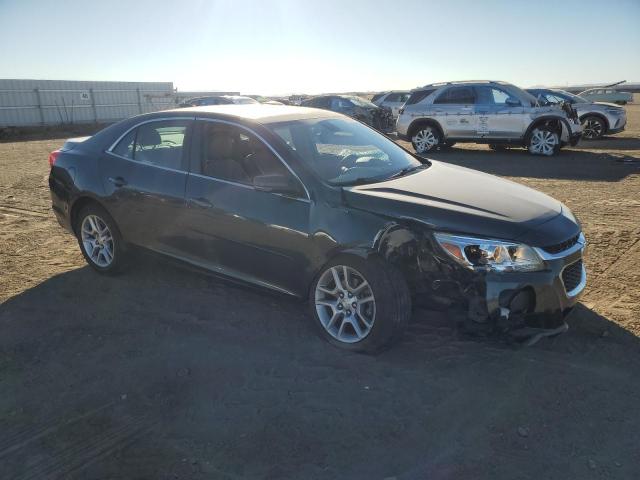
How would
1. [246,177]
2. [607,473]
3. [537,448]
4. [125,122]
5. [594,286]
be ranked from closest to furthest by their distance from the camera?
1. [607,473]
2. [537,448]
3. [246,177]
4. [594,286]
5. [125,122]

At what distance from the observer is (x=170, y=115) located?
15.0 ft

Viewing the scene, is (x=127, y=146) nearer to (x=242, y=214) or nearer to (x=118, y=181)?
(x=118, y=181)

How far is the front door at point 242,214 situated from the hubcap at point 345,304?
21cm

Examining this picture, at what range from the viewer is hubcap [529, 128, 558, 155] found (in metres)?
12.9

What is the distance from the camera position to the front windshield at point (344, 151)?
12.6ft

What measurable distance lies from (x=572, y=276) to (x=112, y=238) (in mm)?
3928

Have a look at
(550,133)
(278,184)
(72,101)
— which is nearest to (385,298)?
(278,184)

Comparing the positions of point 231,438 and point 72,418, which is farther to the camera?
point 72,418

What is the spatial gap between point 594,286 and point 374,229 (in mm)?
2456

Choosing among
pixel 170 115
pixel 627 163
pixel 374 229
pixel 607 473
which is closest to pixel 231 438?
pixel 374 229

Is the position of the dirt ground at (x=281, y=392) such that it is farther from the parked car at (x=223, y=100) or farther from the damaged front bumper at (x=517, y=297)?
the parked car at (x=223, y=100)

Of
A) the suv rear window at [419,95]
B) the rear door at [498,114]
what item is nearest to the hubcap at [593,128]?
the rear door at [498,114]

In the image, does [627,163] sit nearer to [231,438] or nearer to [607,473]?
[607,473]

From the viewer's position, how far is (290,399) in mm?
3068
